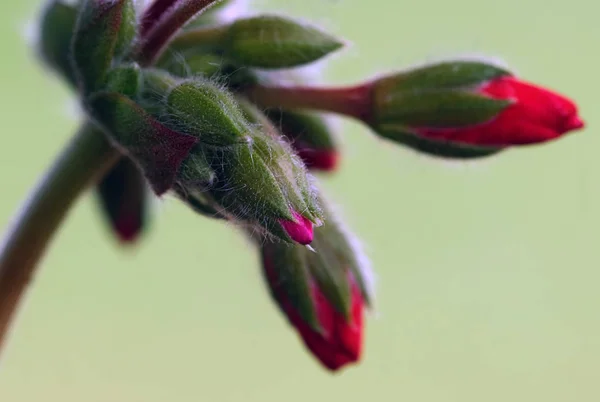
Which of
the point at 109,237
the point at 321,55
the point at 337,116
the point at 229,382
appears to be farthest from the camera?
the point at 229,382

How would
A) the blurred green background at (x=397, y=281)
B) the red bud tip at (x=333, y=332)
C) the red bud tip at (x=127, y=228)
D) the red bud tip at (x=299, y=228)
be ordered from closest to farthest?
the red bud tip at (x=299, y=228)
the red bud tip at (x=333, y=332)
the red bud tip at (x=127, y=228)
the blurred green background at (x=397, y=281)

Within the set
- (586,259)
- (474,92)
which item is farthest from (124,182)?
(586,259)

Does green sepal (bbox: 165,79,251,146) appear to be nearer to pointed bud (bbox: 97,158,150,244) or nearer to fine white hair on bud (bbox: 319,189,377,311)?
fine white hair on bud (bbox: 319,189,377,311)

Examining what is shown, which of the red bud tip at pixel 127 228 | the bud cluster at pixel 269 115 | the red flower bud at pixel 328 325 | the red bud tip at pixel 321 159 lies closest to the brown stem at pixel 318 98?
the bud cluster at pixel 269 115

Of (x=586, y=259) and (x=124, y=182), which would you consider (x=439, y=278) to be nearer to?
(x=586, y=259)

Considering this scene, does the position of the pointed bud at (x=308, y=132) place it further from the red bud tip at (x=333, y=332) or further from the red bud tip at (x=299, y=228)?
the red bud tip at (x=299, y=228)

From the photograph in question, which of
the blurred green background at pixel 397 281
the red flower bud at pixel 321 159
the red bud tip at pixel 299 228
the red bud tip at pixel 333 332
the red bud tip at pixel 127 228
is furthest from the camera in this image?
the blurred green background at pixel 397 281
